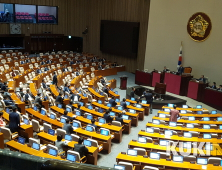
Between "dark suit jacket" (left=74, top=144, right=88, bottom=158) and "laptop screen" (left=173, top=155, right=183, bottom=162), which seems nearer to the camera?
"laptop screen" (left=173, top=155, right=183, bottom=162)

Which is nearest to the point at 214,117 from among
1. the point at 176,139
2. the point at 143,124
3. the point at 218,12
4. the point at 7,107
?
the point at 143,124

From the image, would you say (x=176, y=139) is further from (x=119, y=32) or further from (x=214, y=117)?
(x=119, y=32)

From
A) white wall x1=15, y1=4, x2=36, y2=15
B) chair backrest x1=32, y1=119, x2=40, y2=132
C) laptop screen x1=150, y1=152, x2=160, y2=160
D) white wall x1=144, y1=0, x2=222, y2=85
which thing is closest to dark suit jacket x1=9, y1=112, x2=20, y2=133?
chair backrest x1=32, y1=119, x2=40, y2=132

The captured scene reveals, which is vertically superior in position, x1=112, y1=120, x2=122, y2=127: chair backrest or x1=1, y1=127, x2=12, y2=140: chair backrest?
x1=1, y1=127, x2=12, y2=140: chair backrest

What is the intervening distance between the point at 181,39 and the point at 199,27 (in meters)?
1.66

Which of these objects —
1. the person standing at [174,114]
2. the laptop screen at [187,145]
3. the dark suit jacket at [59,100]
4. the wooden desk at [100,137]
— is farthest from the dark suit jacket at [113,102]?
the laptop screen at [187,145]

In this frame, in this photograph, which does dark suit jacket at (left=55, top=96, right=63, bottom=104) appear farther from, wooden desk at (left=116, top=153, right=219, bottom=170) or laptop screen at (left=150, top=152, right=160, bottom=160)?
laptop screen at (left=150, top=152, right=160, bottom=160)

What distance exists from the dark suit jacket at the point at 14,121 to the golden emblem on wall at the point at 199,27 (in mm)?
13757

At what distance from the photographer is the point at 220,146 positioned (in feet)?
28.1

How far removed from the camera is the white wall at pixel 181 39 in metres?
17.3

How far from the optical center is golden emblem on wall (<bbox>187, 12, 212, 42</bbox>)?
1766 cm

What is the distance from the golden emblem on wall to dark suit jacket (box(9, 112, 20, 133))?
13.8 m

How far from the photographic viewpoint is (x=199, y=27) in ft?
59.4

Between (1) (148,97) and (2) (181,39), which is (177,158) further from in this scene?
(2) (181,39)
